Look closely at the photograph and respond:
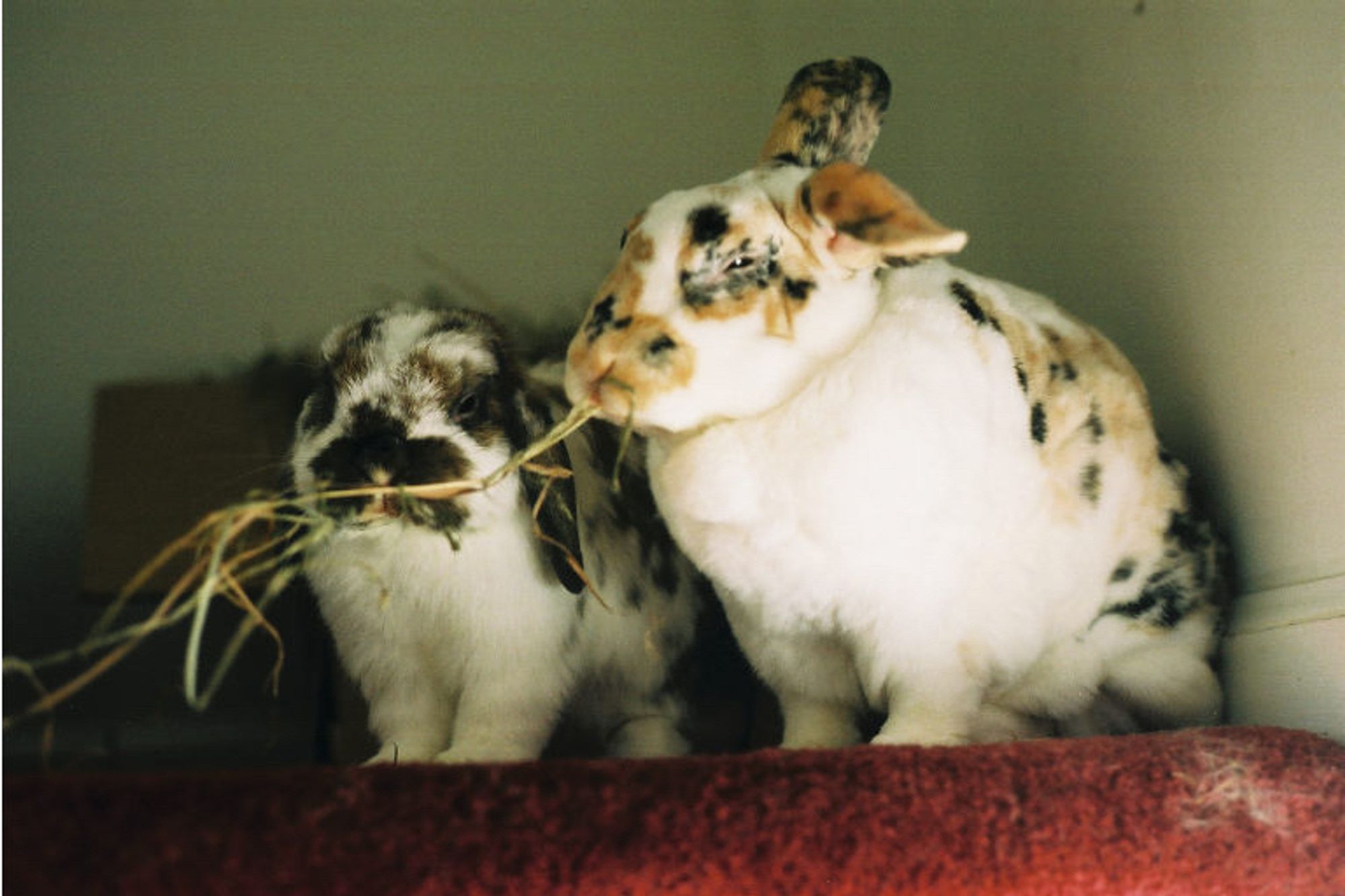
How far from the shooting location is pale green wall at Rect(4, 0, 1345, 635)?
2.07 meters

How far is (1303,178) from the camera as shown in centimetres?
137

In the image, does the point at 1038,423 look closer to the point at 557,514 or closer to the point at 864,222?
the point at 864,222

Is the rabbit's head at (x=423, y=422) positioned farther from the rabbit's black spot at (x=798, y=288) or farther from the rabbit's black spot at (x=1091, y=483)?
the rabbit's black spot at (x=1091, y=483)

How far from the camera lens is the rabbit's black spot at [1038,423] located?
4.69 ft

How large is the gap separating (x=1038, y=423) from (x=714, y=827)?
2.28 ft

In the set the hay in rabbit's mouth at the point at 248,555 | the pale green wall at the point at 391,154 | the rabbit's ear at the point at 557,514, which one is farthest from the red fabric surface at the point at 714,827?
the pale green wall at the point at 391,154

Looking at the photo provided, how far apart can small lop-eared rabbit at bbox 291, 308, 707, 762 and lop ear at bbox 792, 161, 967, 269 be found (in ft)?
1.50

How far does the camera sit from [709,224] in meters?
1.31

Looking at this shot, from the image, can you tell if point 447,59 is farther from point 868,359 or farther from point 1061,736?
point 1061,736

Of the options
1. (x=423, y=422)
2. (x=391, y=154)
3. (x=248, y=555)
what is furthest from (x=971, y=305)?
(x=391, y=154)

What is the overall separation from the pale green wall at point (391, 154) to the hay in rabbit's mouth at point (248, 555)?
1.69ft

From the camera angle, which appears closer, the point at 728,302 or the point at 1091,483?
the point at 728,302

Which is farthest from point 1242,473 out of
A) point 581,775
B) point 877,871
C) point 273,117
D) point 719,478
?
point 273,117

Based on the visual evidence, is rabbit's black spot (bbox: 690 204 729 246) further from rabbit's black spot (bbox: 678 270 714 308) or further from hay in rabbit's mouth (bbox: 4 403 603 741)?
hay in rabbit's mouth (bbox: 4 403 603 741)
